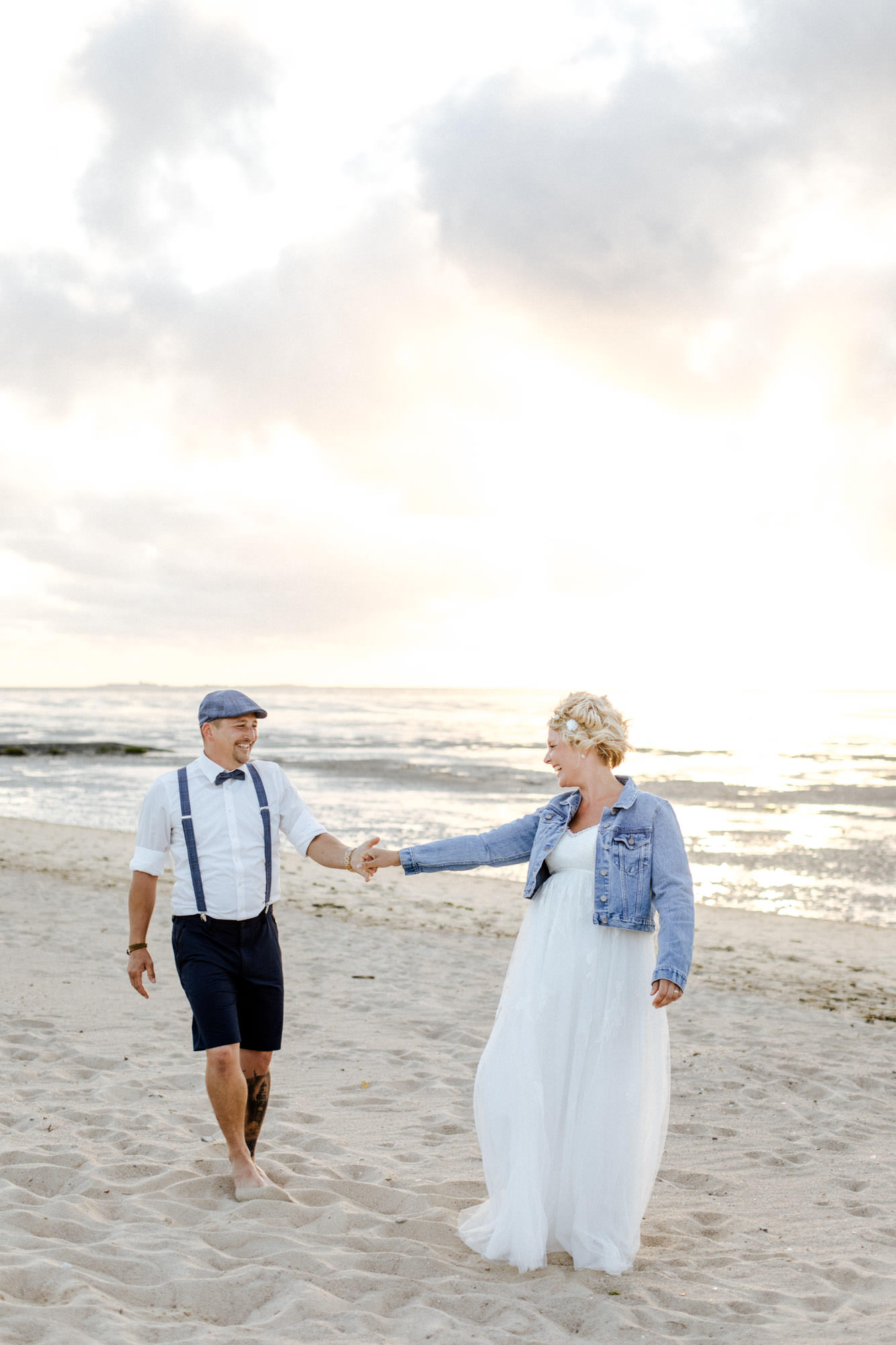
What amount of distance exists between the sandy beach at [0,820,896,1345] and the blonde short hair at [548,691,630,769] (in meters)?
1.96

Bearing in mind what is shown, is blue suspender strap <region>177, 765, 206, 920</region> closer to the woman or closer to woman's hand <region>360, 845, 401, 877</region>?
woman's hand <region>360, 845, 401, 877</region>

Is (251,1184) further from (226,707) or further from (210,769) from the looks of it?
(226,707)

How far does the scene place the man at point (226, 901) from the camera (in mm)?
4250

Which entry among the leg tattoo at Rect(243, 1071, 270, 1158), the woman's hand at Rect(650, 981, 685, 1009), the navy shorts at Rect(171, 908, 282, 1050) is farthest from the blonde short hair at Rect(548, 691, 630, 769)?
the leg tattoo at Rect(243, 1071, 270, 1158)

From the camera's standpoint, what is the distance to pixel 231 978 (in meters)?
4.32

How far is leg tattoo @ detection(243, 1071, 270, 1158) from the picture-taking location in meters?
4.55

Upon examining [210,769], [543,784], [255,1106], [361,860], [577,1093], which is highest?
[210,769]

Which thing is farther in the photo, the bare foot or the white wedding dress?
the bare foot

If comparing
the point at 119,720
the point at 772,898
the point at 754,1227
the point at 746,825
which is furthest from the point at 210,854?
the point at 119,720

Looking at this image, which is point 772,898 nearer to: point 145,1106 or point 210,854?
point 145,1106

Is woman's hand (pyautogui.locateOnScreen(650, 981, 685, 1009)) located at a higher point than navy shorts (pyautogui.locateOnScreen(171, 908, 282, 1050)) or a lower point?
higher

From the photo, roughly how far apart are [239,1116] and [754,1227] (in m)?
2.31

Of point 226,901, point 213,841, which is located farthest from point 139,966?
point 213,841

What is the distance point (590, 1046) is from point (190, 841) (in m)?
1.84
